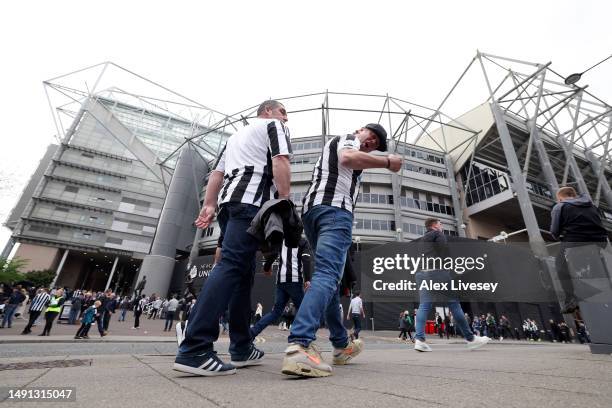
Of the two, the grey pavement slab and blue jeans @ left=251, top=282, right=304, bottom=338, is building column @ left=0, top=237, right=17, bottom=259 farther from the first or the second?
the grey pavement slab

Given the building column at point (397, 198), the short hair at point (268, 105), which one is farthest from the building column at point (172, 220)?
the short hair at point (268, 105)

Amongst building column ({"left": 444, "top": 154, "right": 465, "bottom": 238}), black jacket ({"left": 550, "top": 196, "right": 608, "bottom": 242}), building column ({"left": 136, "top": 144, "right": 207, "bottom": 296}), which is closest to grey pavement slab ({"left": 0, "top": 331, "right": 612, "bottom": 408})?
black jacket ({"left": 550, "top": 196, "right": 608, "bottom": 242})

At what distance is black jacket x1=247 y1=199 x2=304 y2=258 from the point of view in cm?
187

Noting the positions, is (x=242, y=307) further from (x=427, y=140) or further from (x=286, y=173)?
(x=427, y=140)

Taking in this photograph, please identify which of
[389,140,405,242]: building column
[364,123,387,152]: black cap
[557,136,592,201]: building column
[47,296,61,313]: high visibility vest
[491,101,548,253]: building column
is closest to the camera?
[364,123,387,152]: black cap

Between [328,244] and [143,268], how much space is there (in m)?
35.8

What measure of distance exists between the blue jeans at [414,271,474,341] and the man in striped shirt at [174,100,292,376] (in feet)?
9.83

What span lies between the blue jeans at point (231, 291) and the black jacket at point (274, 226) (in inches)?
6.1

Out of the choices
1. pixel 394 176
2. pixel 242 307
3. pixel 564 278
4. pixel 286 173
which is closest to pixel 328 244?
pixel 286 173

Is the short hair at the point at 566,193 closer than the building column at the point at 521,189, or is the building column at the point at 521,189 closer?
the short hair at the point at 566,193

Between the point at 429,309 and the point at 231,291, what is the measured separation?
11.9 feet

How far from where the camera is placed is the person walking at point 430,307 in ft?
13.9

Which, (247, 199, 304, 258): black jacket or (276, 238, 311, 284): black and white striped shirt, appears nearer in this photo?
(247, 199, 304, 258): black jacket

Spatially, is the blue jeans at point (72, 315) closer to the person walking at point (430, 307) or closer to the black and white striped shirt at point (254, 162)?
the person walking at point (430, 307)
